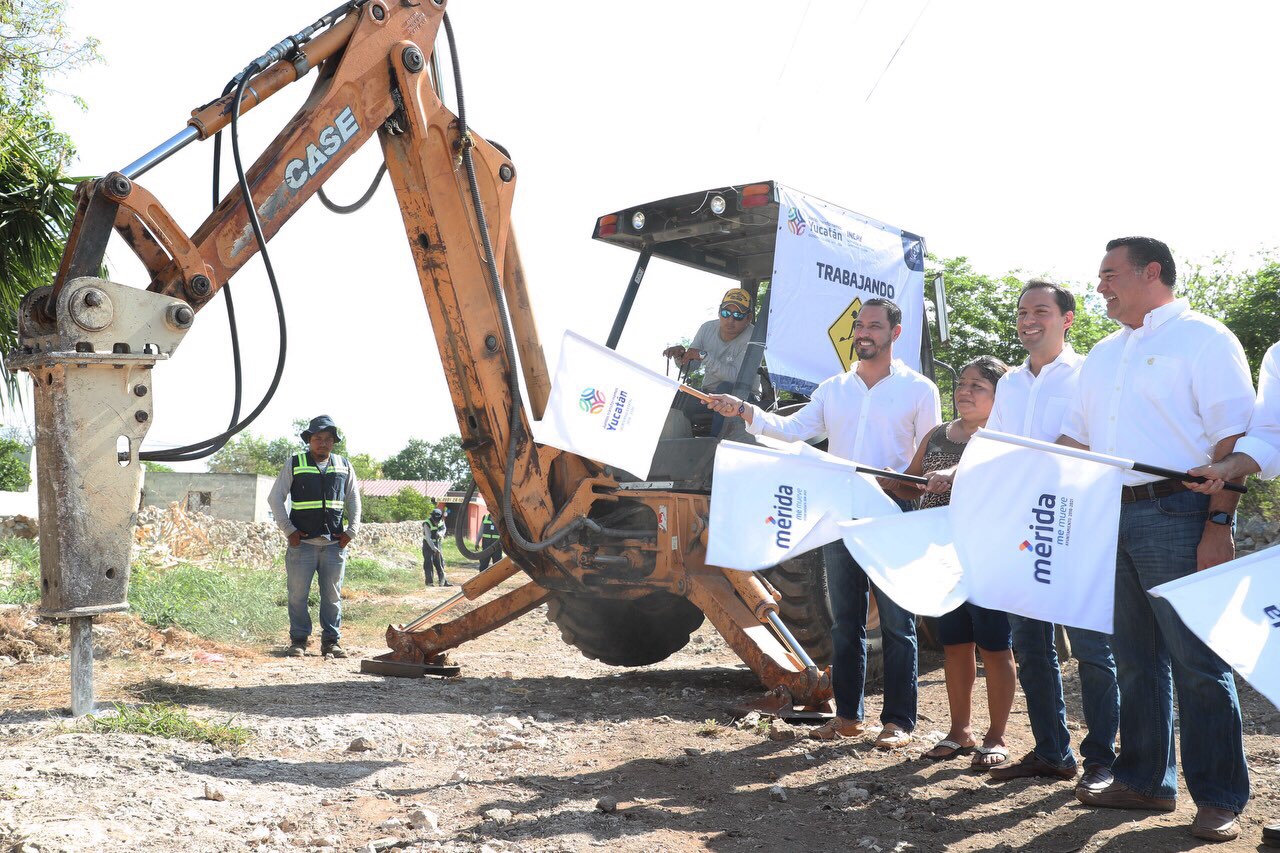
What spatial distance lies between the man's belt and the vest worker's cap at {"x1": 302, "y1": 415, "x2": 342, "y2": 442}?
22.1 feet

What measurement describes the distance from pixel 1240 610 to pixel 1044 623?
1.45 meters

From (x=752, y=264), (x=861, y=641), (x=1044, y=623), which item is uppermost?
(x=752, y=264)

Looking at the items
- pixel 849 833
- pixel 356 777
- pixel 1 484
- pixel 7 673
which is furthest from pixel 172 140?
pixel 1 484

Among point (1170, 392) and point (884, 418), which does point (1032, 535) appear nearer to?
point (1170, 392)

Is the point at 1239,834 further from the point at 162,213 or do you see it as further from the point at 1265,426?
the point at 162,213

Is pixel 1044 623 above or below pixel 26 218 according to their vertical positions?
below

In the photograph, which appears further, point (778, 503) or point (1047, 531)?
point (778, 503)

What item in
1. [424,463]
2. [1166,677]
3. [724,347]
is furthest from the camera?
[424,463]

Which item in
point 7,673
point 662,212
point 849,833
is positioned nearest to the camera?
point 849,833

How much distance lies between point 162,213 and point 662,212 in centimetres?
347

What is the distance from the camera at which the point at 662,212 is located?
24.8ft

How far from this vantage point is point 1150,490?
3922mm

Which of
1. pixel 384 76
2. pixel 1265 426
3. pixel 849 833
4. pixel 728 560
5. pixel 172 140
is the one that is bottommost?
pixel 849 833

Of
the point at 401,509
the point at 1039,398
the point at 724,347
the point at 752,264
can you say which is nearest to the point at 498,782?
the point at 1039,398
